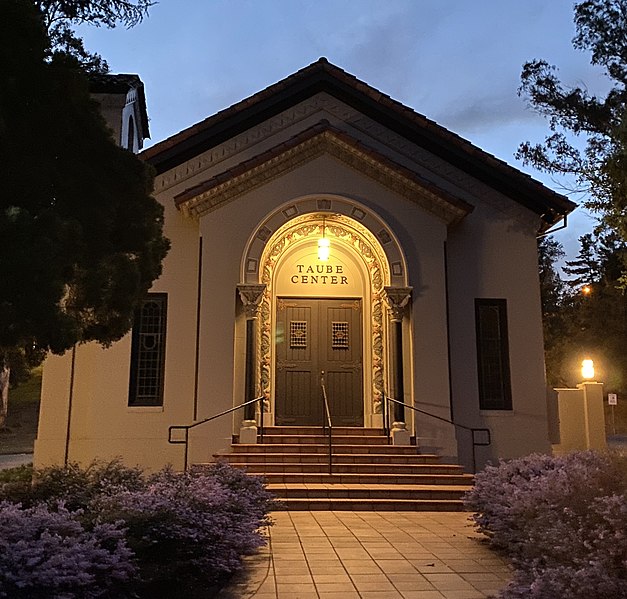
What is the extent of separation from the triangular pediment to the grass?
53.5 ft

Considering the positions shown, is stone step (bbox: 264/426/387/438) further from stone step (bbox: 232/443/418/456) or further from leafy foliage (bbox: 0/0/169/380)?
leafy foliage (bbox: 0/0/169/380)

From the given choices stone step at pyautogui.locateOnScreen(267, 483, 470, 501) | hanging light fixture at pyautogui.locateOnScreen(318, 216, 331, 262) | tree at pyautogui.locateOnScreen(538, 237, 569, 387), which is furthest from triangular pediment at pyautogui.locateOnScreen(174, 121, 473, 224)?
tree at pyautogui.locateOnScreen(538, 237, 569, 387)

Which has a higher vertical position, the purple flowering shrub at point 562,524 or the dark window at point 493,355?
the dark window at point 493,355

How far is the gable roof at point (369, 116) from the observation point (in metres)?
14.4

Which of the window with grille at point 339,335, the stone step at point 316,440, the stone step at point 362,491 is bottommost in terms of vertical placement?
the stone step at point 362,491

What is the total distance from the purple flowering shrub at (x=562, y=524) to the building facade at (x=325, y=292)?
5231 mm

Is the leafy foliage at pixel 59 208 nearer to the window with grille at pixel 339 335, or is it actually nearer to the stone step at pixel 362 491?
the stone step at pixel 362 491

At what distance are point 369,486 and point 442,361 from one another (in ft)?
10.1

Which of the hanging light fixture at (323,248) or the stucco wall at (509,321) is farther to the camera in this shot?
the hanging light fixture at (323,248)

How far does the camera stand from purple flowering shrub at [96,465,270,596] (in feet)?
17.9

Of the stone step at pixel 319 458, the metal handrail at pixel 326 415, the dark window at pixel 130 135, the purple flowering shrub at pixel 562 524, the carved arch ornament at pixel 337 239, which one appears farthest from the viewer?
the dark window at pixel 130 135

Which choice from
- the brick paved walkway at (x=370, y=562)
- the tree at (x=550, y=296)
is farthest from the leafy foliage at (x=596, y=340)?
the brick paved walkway at (x=370, y=562)

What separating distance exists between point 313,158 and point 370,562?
9.02 m

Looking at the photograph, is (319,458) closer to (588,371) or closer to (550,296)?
(588,371)
